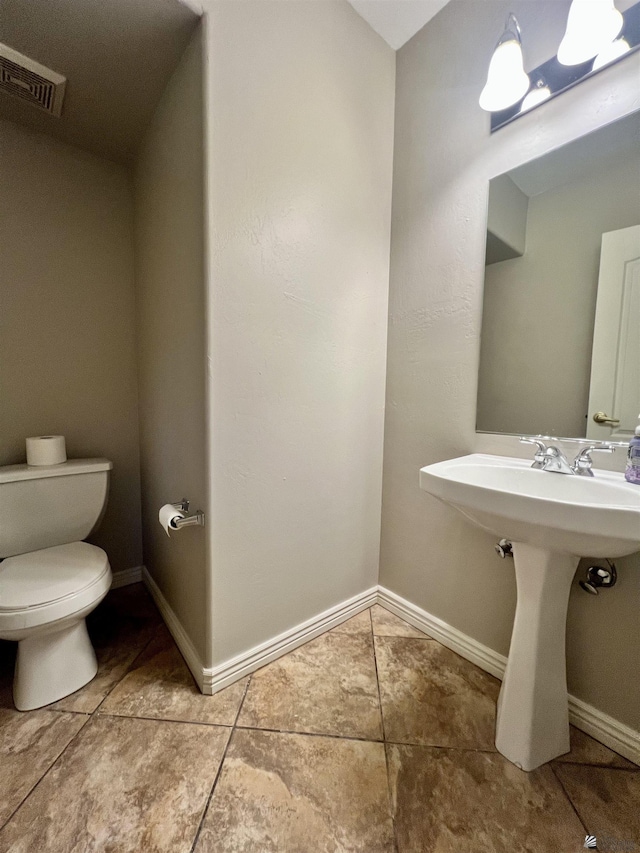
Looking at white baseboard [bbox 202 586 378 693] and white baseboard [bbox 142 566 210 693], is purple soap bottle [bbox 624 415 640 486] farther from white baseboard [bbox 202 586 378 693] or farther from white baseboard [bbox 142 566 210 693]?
white baseboard [bbox 142 566 210 693]

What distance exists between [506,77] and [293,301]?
3.10 ft

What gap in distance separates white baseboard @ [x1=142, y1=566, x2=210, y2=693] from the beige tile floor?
46mm

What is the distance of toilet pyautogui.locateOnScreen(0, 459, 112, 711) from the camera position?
3.28 ft

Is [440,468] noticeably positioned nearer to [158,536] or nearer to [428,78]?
[158,536]

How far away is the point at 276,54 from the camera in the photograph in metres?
1.06

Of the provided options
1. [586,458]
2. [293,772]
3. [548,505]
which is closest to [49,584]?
[293,772]

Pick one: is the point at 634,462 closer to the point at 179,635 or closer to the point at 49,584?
the point at 179,635

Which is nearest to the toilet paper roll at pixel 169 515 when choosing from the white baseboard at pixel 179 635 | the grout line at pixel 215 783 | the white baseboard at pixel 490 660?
the white baseboard at pixel 179 635

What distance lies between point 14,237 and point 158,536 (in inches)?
56.3

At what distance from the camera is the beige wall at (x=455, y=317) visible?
95 centimetres

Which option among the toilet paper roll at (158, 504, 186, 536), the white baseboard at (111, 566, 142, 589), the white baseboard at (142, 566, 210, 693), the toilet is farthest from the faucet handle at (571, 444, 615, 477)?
the white baseboard at (111, 566, 142, 589)

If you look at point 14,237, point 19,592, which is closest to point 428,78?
point 14,237

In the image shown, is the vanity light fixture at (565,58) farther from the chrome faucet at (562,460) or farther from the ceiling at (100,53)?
the chrome faucet at (562,460)

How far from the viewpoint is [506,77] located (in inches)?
40.3
